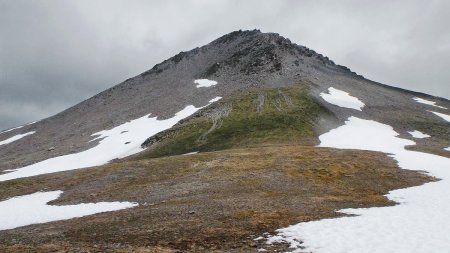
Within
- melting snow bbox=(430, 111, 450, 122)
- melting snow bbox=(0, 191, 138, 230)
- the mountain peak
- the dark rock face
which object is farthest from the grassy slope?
the mountain peak

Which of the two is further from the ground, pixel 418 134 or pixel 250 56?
pixel 250 56

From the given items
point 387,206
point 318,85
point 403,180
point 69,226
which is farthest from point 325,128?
point 69,226

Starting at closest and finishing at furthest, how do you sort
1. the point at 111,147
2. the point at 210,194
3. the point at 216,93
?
the point at 210,194 → the point at 111,147 → the point at 216,93

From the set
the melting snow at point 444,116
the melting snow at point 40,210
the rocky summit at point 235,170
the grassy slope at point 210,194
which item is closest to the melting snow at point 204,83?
the rocky summit at point 235,170

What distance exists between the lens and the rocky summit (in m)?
23.8

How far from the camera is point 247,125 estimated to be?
98188 millimetres

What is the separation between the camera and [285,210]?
29.9 m

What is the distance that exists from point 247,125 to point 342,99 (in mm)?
39758

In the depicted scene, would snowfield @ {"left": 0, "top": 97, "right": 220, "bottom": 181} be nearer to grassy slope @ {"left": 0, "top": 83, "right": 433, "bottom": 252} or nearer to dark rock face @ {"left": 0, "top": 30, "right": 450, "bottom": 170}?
dark rock face @ {"left": 0, "top": 30, "right": 450, "bottom": 170}

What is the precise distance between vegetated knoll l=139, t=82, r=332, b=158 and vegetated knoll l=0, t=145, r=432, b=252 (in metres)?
23.9

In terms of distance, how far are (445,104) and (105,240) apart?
520 feet

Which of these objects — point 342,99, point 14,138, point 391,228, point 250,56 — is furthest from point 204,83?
point 391,228

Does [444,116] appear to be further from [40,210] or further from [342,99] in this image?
[40,210]

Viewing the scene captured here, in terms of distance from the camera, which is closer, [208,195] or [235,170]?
[208,195]
